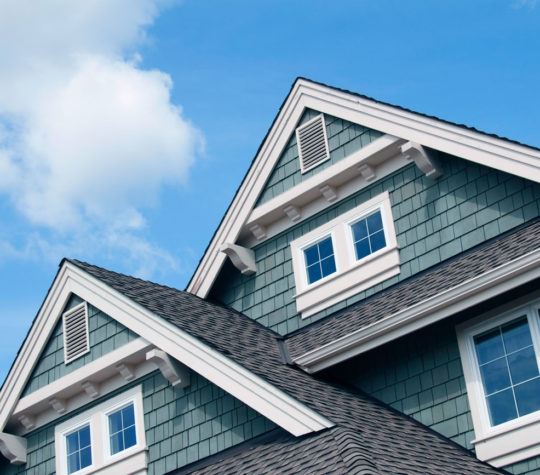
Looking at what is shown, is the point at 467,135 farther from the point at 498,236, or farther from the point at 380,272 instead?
the point at 380,272

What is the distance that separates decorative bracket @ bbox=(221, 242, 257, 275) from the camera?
16062 mm

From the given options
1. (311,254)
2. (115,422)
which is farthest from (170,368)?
(311,254)

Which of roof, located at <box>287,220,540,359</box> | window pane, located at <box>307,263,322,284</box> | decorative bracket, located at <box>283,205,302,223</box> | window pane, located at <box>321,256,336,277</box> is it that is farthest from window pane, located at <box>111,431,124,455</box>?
decorative bracket, located at <box>283,205,302,223</box>

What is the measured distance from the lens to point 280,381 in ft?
40.0

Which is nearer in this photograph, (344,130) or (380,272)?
(380,272)

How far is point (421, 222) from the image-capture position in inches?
555

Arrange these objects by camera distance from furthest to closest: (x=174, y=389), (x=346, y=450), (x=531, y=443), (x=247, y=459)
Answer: (x=174, y=389) → (x=247, y=459) → (x=531, y=443) → (x=346, y=450)

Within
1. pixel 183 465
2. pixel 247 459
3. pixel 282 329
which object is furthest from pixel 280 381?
pixel 282 329

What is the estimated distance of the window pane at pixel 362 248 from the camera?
578 inches

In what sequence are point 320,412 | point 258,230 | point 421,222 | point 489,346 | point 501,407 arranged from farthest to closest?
1. point 258,230
2. point 421,222
3. point 489,346
4. point 501,407
5. point 320,412

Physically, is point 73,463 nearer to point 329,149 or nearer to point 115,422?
point 115,422

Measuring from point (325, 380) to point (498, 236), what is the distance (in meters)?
3.12

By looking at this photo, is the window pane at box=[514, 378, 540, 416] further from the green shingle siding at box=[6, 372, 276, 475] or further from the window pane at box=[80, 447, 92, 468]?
the window pane at box=[80, 447, 92, 468]

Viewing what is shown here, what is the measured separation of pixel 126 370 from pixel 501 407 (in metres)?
5.74
